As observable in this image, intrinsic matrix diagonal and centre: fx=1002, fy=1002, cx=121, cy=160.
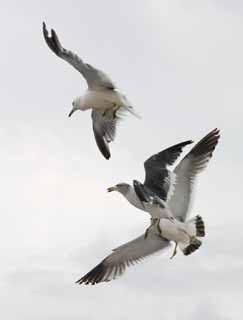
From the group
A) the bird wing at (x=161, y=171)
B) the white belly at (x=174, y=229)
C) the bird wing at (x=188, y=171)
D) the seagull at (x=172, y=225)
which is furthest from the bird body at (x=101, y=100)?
the white belly at (x=174, y=229)

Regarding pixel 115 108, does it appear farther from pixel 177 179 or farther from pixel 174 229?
pixel 174 229

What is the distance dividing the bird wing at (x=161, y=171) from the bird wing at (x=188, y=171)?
21cm

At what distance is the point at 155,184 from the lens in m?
20.6

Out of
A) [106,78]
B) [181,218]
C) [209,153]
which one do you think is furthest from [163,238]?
[106,78]

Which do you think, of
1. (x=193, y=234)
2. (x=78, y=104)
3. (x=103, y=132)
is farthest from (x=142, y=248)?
(x=103, y=132)

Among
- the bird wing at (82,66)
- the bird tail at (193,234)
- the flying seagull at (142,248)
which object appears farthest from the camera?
the bird wing at (82,66)

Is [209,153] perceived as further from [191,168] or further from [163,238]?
[163,238]

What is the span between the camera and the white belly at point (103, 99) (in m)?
21.5

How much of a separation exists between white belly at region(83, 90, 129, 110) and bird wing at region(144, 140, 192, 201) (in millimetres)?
1395

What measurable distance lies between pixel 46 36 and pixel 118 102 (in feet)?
6.84

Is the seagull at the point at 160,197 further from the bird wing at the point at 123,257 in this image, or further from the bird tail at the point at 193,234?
the bird tail at the point at 193,234

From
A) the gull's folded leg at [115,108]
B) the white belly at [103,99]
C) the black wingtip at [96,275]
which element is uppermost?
the white belly at [103,99]

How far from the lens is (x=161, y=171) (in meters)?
21.0

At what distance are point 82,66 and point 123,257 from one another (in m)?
4.18
